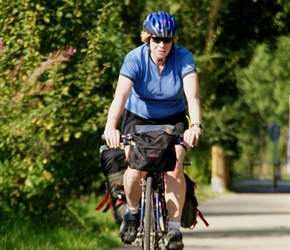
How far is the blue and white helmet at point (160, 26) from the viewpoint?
25.1 feet

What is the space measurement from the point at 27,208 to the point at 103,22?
2.18 m

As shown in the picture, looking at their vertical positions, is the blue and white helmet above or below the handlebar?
above

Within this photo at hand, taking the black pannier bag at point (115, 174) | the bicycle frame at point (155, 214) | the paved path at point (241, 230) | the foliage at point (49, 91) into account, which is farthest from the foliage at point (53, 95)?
the bicycle frame at point (155, 214)

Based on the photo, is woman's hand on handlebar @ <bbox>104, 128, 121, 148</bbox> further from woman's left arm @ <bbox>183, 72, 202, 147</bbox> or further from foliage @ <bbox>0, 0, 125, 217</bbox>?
foliage @ <bbox>0, 0, 125, 217</bbox>

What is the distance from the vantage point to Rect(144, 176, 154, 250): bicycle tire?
742cm

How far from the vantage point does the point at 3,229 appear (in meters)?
10.6

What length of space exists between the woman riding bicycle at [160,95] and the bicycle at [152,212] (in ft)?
0.17

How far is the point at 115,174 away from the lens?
8031 millimetres

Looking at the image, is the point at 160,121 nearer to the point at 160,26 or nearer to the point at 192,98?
the point at 192,98

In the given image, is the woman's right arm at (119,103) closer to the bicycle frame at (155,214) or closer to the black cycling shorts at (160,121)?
the black cycling shorts at (160,121)

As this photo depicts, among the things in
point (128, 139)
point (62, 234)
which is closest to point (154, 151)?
point (128, 139)

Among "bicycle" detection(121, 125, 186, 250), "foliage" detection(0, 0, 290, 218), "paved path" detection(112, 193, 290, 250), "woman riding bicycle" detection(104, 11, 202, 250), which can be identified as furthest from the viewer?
"paved path" detection(112, 193, 290, 250)

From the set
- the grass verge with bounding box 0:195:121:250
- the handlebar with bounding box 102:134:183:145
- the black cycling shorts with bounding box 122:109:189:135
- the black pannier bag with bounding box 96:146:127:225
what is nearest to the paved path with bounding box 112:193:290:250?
the grass verge with bounding box 0:195:121:250

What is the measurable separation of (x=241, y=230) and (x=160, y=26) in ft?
27.7
